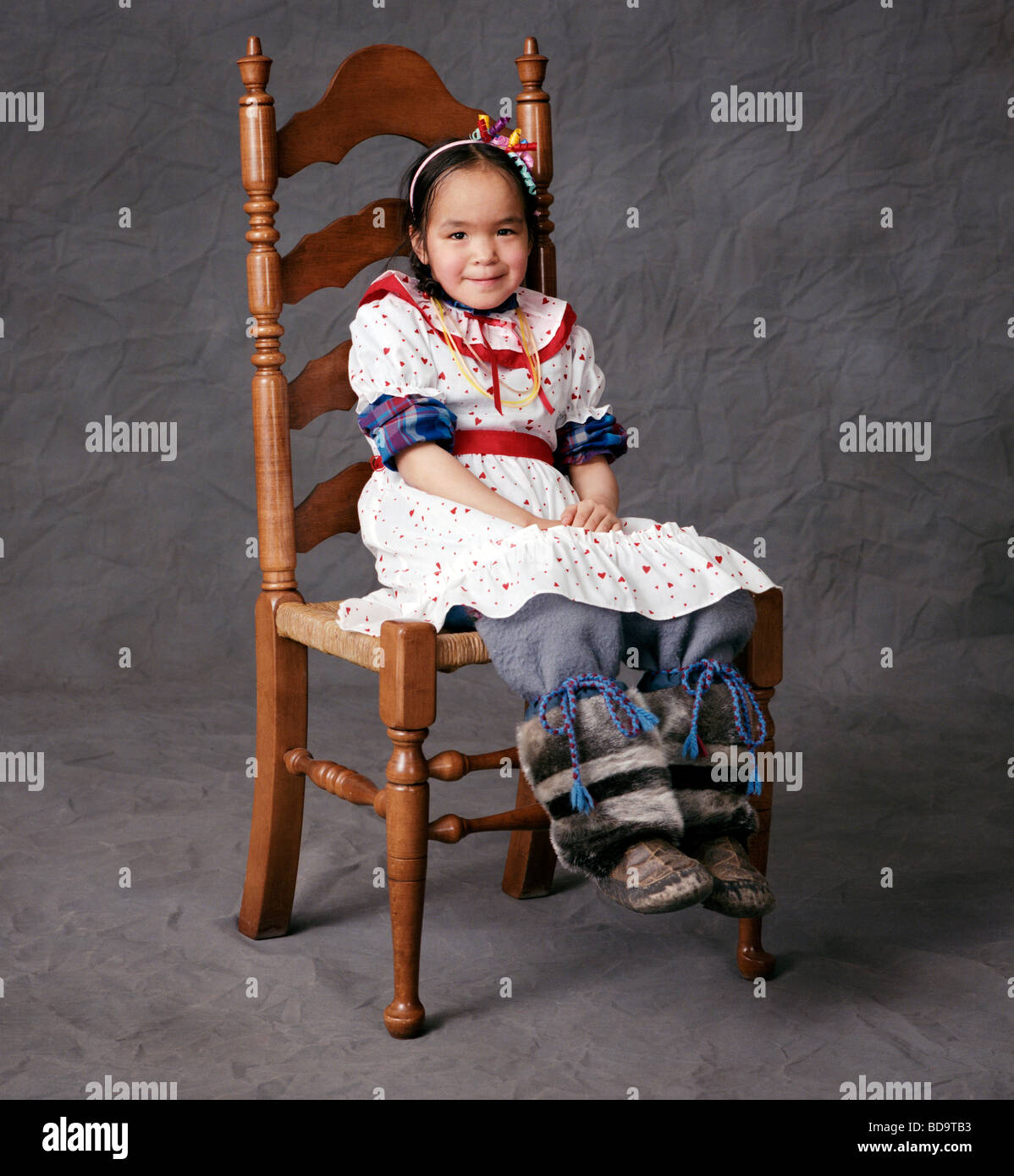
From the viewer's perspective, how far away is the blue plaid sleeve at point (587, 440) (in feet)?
6.07

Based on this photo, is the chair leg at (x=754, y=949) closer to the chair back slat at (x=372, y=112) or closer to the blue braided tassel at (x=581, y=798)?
the blue braided tassel at (x=581, y=798)

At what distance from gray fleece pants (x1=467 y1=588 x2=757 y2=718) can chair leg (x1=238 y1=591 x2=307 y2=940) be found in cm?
32

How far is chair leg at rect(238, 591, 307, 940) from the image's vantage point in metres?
1.75

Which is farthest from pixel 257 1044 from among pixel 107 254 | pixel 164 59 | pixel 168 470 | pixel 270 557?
pixel 164 59

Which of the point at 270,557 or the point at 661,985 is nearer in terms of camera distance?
A: the point at 661,985

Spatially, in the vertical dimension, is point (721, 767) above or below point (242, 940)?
above

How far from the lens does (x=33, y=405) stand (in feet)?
9.33

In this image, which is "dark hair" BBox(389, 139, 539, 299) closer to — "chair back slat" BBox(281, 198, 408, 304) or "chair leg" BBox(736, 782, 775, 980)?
"chair back slat" BBox(281, 198, 408, 304)

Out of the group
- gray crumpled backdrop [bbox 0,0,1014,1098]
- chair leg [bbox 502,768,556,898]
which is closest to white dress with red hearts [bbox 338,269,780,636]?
chair leg [bbox 502,768,556,898]

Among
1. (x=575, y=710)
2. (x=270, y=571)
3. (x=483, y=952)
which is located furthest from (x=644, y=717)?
(x=270, y=571)

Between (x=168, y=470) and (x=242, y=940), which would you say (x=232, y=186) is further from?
(x=242, y=940)

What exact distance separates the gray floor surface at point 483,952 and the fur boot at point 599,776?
0.22 meters

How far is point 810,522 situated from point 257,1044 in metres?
1.74

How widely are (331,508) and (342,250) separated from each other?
32 cm
